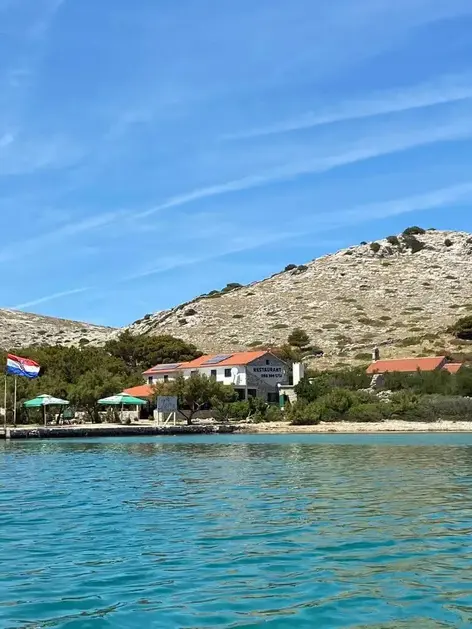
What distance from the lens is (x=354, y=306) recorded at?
11644 centimetres

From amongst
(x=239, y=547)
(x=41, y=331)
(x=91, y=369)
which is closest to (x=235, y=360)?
(x=91, y=369)

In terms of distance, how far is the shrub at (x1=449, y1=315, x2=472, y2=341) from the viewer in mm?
94625

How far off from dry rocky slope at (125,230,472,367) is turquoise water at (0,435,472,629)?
6518 cm

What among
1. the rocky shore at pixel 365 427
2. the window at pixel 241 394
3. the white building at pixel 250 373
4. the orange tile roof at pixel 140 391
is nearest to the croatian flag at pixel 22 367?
the rocky shore at pixel 365 427

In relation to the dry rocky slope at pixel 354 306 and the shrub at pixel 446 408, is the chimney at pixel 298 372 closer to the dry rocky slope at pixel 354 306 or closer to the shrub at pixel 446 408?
the shrub at pixel 446 408

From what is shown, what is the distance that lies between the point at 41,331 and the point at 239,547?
406ft

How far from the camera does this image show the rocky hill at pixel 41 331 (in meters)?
122

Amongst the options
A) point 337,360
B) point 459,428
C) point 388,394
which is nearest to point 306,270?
point 337,360

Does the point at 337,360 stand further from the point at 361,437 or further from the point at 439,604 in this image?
the point at 439,604

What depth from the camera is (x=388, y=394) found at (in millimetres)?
64438

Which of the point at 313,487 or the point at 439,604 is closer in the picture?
the point at 439,604

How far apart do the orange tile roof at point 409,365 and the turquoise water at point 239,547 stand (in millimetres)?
46232

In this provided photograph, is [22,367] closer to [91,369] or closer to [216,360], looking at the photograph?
[91,369]

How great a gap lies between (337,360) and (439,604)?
81.1 metres
